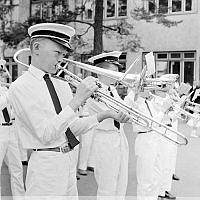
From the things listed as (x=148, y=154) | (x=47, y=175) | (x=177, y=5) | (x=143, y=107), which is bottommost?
(x=148, y=154)

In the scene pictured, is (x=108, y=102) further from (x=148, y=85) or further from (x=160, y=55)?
(x=160, y=55)

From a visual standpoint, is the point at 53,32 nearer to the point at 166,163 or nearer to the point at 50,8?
the point at 166,163

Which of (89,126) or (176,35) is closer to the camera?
(89,126)

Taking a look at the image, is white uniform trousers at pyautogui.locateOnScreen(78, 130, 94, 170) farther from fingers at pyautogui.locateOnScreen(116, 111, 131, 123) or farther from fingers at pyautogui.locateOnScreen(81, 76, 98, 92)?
fingers at pyautogui.locateOnScreen(81, 76, 98, 92)

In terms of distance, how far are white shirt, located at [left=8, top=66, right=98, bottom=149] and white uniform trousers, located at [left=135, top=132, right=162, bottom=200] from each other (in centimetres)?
224

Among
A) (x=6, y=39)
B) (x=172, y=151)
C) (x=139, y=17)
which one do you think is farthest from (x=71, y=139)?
(x=139, y=17)

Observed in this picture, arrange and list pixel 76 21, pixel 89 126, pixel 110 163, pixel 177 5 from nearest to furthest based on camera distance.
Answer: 1. pixel 89 126
2. pixel 110 163
3. pixel 76 21
4. pixel 177 5

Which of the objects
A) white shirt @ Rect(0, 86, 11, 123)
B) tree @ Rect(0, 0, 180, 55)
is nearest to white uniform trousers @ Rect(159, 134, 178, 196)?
white shirt @ Rect(0, 86, 11, 123)

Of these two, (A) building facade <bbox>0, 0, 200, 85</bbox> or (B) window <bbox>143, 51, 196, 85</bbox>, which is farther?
(B) window <bbox>143, 51, 196, 85</bbox>

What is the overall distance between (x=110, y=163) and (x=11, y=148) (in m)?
1.33

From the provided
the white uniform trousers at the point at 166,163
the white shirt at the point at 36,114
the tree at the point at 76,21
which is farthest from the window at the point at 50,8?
the white shirt at the point at 36,114

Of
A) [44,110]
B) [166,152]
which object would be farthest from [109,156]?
[44,110]

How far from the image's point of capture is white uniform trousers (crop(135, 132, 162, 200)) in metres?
4.63

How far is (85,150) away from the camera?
266 inches
